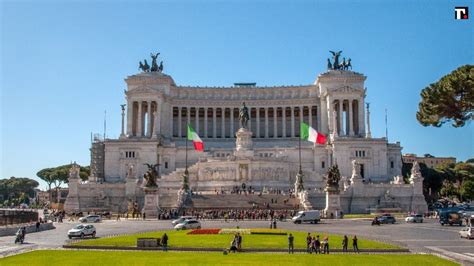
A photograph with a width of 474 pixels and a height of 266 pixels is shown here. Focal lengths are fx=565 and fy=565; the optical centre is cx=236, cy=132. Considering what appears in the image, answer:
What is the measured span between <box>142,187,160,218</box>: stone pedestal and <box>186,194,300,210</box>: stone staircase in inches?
250

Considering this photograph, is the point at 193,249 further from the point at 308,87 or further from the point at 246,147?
the point at 308,87

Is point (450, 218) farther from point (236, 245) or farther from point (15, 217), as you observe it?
point (15, 217)

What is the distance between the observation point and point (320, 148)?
111 metres

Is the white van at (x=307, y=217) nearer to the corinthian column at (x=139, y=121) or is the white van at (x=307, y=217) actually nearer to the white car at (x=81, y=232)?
the white car at (x=81, y=232)

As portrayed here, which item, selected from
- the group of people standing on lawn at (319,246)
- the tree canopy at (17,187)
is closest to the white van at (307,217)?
the group of people standing on lawn at (319,246)

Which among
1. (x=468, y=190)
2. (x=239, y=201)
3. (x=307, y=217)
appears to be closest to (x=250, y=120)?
(x=468, y=190)

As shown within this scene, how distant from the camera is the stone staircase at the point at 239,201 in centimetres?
7600

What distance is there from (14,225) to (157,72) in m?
78.6

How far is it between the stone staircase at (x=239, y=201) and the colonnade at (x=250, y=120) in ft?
160

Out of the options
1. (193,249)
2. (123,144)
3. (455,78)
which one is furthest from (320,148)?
A: (193,249)

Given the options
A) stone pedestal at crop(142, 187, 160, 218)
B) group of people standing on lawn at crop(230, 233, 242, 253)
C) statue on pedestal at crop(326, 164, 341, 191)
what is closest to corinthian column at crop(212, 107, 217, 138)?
stone pedestal at crop(142, 187, 160, 218)

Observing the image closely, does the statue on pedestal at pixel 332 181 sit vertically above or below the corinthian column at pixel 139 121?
below

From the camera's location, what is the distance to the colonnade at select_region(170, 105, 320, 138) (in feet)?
423

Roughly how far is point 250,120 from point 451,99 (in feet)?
290
